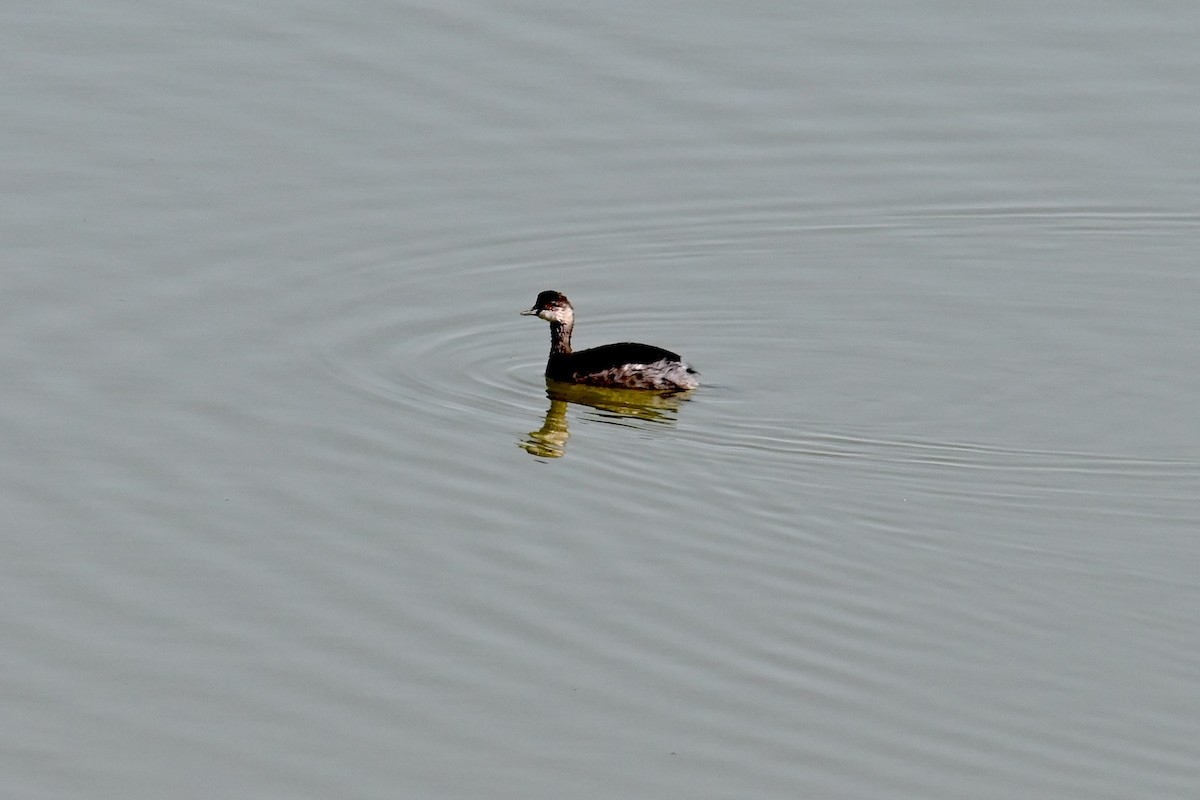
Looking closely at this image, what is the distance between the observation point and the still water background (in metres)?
8.74

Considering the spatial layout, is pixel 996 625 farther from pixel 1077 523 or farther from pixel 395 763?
pixel 395 763

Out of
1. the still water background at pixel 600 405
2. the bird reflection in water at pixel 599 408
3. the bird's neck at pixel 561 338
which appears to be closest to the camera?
the still water background at pixel 600 405

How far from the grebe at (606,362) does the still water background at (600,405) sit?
0.26m

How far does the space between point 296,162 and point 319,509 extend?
6.99 meters

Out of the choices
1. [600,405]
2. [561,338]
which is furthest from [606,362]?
[561,338]

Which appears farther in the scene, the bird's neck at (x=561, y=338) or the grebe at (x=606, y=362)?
the bird's neck at (x=561, y=338)

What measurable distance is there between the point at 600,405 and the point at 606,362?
11.7 inches

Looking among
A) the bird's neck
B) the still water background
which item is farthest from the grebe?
the still water background

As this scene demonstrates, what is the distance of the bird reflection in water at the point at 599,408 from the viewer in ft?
42.4

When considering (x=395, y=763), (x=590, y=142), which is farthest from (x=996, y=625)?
(x=590, y=142)

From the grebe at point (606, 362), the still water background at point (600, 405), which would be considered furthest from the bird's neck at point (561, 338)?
the still water background at point (600, 405)

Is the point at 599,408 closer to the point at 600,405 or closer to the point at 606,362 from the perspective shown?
the point at 600,405

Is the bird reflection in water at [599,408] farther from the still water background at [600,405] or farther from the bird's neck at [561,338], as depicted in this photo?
the bird's neck at [561,338]

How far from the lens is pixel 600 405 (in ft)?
46.2
